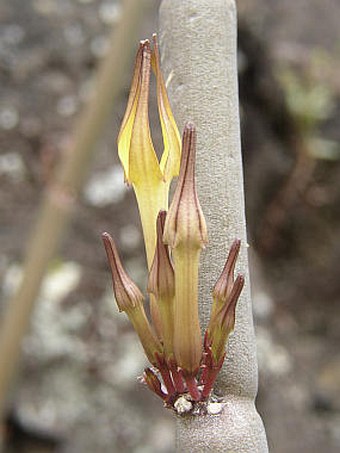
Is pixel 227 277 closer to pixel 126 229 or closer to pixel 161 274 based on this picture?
pixel 161 274

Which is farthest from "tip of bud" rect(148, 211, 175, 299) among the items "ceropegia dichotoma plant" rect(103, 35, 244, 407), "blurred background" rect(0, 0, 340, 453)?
"blurred background" rect(0, 0, 340, 453)

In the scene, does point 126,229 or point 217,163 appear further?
point 126,229

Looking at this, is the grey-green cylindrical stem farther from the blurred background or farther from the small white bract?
the blurred background

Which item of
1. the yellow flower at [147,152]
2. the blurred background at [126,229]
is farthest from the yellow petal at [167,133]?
the blurred background at [126,229]

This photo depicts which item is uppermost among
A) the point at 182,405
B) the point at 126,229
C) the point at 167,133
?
the point at 167,133

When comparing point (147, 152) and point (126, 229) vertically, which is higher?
point (147, 152)

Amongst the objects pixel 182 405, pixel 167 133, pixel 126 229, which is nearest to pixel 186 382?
pixel 182 405
